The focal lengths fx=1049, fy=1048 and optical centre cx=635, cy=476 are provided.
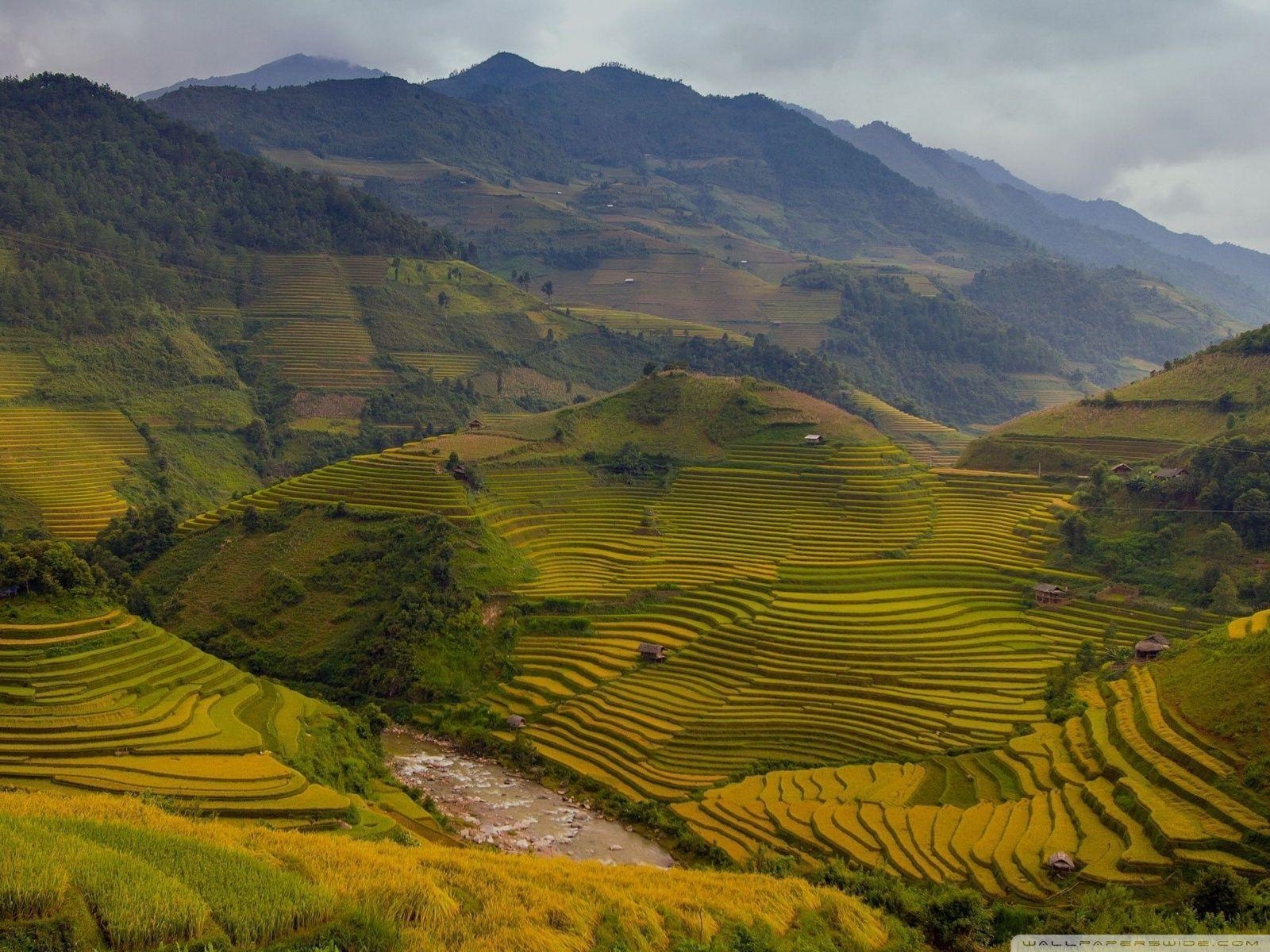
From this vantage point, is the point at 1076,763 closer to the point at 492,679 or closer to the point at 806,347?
the point at 492,679

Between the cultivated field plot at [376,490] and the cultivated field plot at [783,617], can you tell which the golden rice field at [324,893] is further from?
the cultivated field plot at [376,490]

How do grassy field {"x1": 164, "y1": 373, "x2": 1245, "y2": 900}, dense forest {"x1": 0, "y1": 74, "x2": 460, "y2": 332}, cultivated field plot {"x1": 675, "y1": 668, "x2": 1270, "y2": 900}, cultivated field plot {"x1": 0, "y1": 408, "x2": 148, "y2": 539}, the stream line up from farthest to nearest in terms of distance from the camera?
dense forest {"x1": 0, "y1": 74, "x2": 460, "y2": 332}
cultivated field plot {"x1": 0, "y1": 408, "x2": 148, "y2": 539}
the stream
grassy field {"x1": 164, "y1": 373, "x2": 1245, "y2": 900}
cultivated field plot {"x1": 675, "y1": 668, "x2": 1270, "y2": 900}

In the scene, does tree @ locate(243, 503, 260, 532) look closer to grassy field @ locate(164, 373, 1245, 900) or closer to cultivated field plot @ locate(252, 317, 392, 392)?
grassy field @ locate(164, 373, 1245, 900)

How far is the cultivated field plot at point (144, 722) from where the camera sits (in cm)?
2375

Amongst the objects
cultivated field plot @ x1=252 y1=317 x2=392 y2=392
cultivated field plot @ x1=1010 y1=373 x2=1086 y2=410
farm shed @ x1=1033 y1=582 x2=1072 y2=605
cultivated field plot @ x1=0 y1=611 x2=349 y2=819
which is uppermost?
cultivated field plot @ x1=1010 y1=373 x2=1086 y2=410

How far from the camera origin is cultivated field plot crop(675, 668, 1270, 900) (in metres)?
22.3

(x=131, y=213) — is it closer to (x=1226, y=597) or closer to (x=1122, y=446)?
(x=1122, y=446)

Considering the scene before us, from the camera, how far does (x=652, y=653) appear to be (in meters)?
38.1

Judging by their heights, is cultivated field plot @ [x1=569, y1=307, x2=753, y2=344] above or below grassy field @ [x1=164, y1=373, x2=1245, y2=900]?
above

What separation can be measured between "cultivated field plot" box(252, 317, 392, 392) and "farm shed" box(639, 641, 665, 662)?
4976 centimetres

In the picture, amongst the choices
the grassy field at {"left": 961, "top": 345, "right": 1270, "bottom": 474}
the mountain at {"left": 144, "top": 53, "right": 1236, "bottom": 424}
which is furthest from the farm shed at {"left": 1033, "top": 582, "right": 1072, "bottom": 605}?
the mountain at {"left": 144, "top": 53, "right": 1236, "bottom": 424}

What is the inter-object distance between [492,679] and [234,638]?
10548mm

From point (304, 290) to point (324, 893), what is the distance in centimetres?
8836

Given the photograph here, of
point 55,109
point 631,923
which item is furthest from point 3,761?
point 55,109
